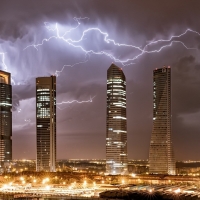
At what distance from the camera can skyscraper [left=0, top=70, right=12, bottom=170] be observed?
139512 mm

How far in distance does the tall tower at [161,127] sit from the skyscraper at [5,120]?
50.6 metres

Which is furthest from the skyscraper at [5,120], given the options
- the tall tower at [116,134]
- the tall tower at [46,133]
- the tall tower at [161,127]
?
the tall tower at [161,127]

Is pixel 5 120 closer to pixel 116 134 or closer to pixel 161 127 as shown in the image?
pixel 116 134

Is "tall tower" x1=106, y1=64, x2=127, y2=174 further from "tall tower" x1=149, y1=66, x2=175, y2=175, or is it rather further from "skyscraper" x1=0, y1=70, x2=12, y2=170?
"skyscraper" x1=0, y1=70, x2=12, y2=170

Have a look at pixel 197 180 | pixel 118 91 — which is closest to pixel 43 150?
pixel 118 91

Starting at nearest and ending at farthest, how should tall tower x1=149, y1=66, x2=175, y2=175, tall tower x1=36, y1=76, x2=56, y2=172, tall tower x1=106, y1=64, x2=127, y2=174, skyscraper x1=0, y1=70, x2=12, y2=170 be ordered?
tall tower x1=149, y1=66, x2=175, y2=175 < tall tower x1=36, y1=76, x2=56, y2=172 < tall tower x1=106, y1=64, x2=127, y2=174 < skyscraper x1=0, y1=70, x2=12, y2=170

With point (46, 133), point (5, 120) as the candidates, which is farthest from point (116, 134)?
point (5, 120)

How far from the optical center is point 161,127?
123 metres

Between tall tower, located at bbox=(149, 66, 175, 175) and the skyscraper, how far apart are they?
5061cm

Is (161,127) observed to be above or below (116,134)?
above

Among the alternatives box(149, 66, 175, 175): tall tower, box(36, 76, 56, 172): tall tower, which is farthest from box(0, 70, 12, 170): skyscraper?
box(149, 66, 175, 175): tall tower

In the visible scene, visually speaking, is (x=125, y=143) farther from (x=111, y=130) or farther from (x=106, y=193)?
(x=106, y=193)

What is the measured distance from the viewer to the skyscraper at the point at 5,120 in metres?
140

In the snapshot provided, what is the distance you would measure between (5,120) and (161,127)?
5548 cm
